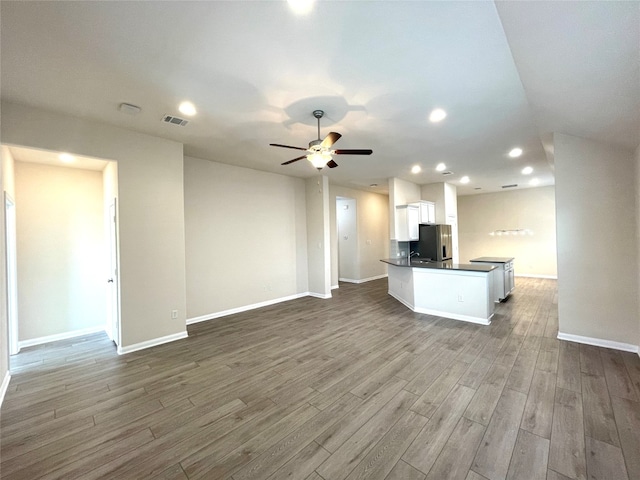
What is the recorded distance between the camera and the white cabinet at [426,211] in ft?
24.3

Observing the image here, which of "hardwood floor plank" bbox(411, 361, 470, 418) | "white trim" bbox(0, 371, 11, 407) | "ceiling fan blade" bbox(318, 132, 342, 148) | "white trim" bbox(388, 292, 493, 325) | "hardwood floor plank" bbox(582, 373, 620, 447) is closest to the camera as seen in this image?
"hardwood floor plank" bbox(582, 373, 620, 447)

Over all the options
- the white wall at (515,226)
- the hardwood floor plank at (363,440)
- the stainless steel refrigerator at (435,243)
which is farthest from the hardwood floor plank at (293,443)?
the white wall at (515,226)

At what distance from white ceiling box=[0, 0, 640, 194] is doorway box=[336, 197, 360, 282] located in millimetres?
4760

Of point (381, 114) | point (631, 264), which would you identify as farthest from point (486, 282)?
point (381, 114)

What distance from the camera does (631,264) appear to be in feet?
10.8

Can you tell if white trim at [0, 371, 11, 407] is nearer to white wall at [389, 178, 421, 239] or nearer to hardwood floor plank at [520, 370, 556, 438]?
hardwood floor plank at [520, 370, 556, 438]

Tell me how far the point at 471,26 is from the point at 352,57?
2.92 feet

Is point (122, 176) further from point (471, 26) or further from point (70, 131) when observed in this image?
point (471, 26)

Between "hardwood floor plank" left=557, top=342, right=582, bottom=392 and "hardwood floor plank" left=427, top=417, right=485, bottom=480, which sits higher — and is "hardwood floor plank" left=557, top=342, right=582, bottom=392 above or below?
below

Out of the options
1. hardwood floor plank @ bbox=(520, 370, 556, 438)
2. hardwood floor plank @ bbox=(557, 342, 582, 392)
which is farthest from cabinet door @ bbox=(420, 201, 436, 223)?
hardwood floor plank @ bbox=(520, 370, 556, 438)

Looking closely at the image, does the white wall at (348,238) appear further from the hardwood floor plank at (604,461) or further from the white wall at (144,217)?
the hardwood floor plank at (604,461)

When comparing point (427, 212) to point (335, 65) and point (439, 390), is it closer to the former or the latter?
point (439, 390)

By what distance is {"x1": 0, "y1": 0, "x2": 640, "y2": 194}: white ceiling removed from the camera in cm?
178

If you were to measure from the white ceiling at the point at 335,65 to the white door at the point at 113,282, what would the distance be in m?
1.37
